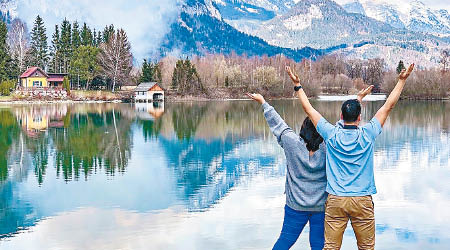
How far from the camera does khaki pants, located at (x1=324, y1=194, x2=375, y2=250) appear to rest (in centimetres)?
451

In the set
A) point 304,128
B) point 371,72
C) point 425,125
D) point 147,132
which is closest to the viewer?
point 304,128

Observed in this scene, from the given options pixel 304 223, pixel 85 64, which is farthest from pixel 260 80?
pixel 304 223

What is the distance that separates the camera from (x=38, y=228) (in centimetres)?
874

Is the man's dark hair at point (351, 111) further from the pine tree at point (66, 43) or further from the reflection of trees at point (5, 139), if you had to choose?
the pine tree at point (66, 43)

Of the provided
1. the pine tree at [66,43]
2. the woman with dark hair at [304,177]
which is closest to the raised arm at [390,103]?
the woman with dark hair at [304,177]

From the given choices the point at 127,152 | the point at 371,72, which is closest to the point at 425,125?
the point at 127,152

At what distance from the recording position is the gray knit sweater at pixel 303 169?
16.1ft

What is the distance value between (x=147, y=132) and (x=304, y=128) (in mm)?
21127

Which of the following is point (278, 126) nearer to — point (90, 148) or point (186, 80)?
point (90, 148)

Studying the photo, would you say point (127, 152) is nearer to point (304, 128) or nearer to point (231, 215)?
point (231, 215)

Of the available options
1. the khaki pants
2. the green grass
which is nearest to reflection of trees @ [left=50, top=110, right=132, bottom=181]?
the khaki pants

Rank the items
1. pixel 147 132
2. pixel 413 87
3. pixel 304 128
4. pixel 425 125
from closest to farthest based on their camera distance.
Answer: pixel 304 128 < pixel 147 132 < pixel 425 125 < pixel 413 87

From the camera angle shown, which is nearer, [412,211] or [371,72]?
[412,211]

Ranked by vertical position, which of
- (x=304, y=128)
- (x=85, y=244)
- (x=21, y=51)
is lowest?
(x=85, y=244)
